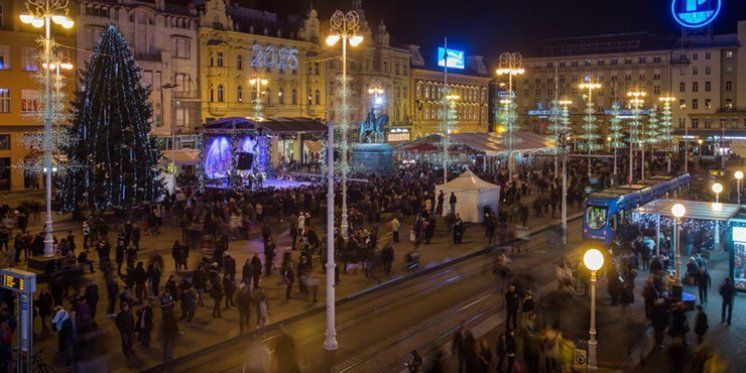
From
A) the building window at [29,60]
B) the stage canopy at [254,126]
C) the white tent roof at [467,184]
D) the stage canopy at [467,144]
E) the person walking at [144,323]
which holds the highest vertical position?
the building window at [29,60]

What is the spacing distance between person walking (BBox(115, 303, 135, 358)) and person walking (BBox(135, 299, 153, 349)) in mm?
266

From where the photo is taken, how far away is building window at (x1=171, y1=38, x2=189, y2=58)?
5997cm

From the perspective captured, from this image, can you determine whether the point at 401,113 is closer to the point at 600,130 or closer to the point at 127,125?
the point at 600,130

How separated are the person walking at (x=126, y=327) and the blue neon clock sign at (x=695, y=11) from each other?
18.3m

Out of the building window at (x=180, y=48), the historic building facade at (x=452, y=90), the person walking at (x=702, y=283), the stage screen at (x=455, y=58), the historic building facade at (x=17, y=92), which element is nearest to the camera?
the person walking at (x=702, y=283)

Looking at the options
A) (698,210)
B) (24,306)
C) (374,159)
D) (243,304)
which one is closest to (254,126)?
(374,159)

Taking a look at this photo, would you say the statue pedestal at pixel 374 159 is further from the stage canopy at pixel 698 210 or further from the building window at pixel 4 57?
the stage canopy at pixel 698 210

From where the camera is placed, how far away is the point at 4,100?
48062 mm

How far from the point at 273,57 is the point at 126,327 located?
56080mm

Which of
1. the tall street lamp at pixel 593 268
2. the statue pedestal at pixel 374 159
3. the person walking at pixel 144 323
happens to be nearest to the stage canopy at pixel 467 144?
the statue pedestal at pixel 374 159

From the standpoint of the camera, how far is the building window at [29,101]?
4888 centimetres

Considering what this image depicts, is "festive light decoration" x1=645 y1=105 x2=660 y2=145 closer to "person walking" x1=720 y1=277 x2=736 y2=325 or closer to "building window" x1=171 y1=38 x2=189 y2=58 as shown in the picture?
"building window" x1=171 y1=38 x2=189 y2=58

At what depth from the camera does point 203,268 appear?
66.1 ft

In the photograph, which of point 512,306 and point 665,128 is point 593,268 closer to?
point 512,306
